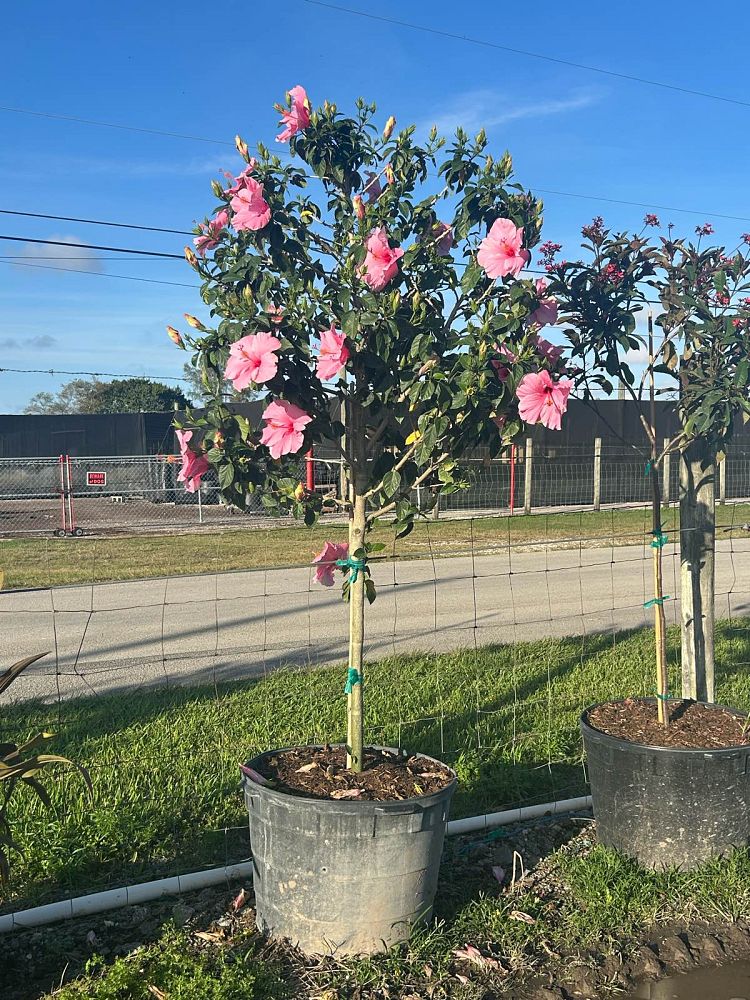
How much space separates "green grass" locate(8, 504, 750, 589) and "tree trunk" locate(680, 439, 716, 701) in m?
5.41

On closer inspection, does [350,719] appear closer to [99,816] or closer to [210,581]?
[99,816]

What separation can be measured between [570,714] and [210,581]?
6.42m

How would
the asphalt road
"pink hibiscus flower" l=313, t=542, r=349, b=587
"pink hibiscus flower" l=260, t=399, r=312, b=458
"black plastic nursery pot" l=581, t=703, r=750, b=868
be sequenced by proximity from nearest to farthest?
1. "pink hibiscus flower" l=260, t=399, r=312, b=458
2. "pink hibiscus flower" l=313, t=542, r=349, b=587
3. "black plastic nursery pot" l=581, t=703, r=750, b=868
4. the asphalt road

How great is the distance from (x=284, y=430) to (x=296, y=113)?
43.0 inches

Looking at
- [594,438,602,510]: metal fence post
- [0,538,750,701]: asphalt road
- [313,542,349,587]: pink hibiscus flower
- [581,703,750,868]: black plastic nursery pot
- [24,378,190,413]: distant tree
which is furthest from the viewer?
[24,378,190,413]: distant tree

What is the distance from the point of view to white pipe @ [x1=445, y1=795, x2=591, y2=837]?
400cm

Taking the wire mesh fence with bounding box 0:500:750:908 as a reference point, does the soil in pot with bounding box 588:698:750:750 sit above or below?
above

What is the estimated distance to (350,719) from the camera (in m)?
3.43

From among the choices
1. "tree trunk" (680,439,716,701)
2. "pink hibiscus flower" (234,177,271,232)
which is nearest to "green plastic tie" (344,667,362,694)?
"pink hibiscus flower" (234,177,271,232)

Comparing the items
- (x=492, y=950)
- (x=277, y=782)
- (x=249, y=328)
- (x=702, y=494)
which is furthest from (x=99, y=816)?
(x=702, y=494)

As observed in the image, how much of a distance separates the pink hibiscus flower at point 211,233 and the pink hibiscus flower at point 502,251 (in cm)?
87

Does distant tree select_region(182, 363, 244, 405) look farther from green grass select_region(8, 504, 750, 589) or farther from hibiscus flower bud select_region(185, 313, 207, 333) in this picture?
green grass select_region(8, 504, 750, 589)

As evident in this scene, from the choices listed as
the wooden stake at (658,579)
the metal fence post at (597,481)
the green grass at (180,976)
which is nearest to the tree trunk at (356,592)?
the green grass at (180,976)

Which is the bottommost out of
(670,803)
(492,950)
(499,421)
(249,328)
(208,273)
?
(492,950)
